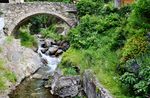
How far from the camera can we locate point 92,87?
22625mm

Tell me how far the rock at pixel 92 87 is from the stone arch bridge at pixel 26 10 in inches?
699

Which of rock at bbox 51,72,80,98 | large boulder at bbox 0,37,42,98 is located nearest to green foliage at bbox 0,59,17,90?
large boulder at bbox 0,37,42,98

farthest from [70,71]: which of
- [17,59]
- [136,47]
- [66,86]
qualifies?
[136,47]

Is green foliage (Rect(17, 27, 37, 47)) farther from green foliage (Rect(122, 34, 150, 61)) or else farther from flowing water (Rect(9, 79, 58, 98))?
green foliage (Rect(122, 34, 150, 61))

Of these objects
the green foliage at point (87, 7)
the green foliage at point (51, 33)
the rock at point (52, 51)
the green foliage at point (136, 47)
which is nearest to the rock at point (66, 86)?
the green foliage at point (136, 47)

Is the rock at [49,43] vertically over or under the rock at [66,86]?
under

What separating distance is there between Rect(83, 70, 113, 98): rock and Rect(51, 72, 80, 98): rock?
869mm

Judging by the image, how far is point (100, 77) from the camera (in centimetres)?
2245

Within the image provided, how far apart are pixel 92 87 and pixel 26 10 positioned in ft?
68.4

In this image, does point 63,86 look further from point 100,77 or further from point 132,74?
point 132,74

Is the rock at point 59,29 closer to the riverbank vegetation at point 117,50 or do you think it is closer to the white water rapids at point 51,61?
the white water rapids at point 51,61

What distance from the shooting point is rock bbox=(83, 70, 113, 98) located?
2035 centimetres

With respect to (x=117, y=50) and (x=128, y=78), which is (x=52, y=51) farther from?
(x=128, y=78)

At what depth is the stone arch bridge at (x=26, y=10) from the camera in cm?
4131
